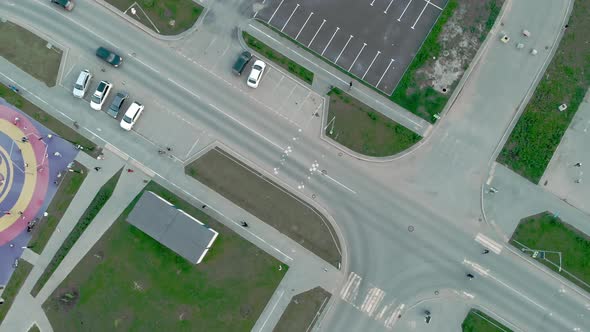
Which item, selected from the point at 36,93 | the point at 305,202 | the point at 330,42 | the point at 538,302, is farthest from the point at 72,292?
the point at 538,302

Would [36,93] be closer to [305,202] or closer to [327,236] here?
[305,202]

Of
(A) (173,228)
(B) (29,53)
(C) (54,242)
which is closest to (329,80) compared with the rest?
(A) (173,228)

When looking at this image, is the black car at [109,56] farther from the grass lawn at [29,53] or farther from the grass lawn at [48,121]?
the grass lawn at [48,121]

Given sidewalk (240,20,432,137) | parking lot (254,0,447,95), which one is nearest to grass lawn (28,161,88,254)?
sidewalk (240,20,432,137)

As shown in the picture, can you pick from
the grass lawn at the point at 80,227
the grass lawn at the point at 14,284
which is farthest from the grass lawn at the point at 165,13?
the grass lawn at the point at 14,284

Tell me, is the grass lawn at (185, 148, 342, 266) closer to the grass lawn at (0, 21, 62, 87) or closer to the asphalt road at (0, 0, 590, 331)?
the asphalt road at (0, 0, 590, 331)

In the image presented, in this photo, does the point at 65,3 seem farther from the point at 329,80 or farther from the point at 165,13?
the point at 329,80
